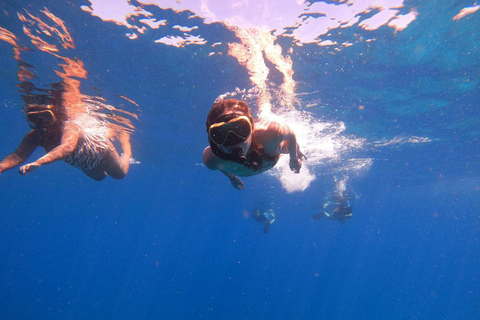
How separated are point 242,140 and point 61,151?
12.1 feet

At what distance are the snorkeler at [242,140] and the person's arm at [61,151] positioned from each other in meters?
2.43

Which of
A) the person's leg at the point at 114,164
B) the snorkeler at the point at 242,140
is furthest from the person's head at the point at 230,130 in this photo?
the person's leg at the point at 114,164

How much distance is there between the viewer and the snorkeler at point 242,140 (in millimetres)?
2434

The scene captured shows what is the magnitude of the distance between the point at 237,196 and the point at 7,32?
34.1 m

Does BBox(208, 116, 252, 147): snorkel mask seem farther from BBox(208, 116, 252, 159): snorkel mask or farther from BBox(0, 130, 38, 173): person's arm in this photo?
BBox(0, 130, 38, 173): person's arm

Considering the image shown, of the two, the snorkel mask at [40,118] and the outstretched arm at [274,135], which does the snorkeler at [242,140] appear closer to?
the outstretched arm at [274,135]

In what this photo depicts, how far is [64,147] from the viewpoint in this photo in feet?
14.4

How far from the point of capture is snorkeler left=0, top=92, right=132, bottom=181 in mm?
4426

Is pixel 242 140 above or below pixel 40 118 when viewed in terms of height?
→ above

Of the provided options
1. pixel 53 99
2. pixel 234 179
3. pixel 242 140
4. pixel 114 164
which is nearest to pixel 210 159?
pixel 234 179

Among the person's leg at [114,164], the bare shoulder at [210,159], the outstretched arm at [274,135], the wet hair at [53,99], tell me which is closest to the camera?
the outstretched arm at [274,135]

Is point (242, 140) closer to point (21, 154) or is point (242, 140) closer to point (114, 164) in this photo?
point (21, 154)

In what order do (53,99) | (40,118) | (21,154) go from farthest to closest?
(53,99) → (40,118) → (21,154)

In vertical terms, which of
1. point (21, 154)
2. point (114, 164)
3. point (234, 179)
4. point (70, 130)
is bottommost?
point (114, 164)
